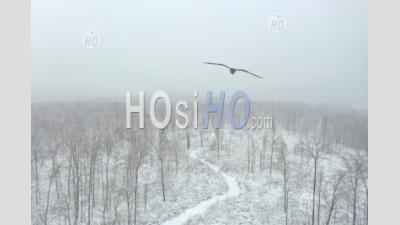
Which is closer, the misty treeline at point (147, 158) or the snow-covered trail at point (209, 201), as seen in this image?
the snow-covered trail at point (209, 201)

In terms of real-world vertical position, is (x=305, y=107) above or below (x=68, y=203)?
above

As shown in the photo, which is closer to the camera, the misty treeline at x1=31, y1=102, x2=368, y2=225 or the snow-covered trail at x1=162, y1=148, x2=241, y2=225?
the snow-covered trail at x1=162, y1=148, x2=241, y2=225

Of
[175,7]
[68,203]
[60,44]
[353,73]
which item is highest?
[175,7]

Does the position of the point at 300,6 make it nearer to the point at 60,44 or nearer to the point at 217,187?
the point at 217,187

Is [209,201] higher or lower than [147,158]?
lower

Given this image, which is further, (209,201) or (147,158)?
(147,158)

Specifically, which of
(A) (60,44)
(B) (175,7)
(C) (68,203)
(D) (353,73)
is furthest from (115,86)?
(D) (353,73)
